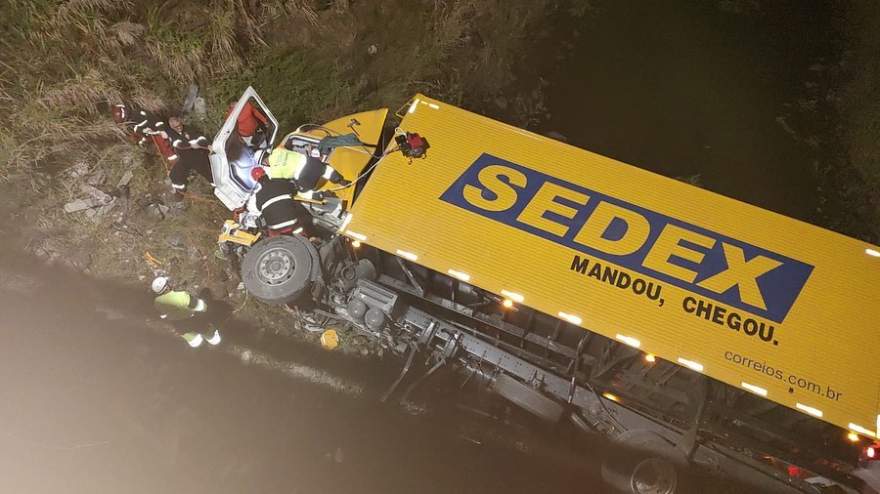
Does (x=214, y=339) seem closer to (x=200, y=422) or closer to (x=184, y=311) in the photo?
(x=184, y=311)

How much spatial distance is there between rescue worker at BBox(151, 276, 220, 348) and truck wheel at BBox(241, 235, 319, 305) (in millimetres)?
1705

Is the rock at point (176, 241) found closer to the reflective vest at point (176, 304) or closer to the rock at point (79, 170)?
the reflective vest at point (176, 304)

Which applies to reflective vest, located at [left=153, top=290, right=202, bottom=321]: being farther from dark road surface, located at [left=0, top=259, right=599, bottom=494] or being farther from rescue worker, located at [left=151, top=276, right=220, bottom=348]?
dark road surface, located at [left=0, top=259, right=599, bottom=494]

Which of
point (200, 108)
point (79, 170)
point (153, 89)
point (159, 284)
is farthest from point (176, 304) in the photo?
point (153, 89)

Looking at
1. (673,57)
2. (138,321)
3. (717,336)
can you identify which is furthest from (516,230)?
(673,57)

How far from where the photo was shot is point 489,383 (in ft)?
23.3

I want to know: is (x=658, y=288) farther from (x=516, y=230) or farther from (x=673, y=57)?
(x=673, y=57)

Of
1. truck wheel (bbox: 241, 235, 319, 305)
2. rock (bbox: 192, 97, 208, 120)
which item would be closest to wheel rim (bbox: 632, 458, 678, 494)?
truck wheel (bbox: 241, 235, 319, 305)

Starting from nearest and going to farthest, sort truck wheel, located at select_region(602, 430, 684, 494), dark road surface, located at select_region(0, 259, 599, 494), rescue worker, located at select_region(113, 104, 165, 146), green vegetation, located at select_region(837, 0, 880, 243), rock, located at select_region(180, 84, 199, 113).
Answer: truck wheel, located at select_region(602, 430, 684, 494), dark road surface, located at select_region(0, 259, 599, 494), rescue worker, located at select_region(113, 104, 165, 146), rock, located at select_region(180, 84, 199, 113), green vegetation, located at select_region(837, 0, 880, 243)

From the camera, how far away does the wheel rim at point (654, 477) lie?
6.18 metres

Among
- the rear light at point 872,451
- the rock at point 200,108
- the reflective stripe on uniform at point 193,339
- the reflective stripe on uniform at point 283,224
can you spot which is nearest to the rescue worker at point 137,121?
the rock at point 200,108

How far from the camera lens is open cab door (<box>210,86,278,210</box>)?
6641 mm

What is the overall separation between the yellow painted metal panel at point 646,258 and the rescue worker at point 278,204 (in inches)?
48.0

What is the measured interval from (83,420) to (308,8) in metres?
7.84
